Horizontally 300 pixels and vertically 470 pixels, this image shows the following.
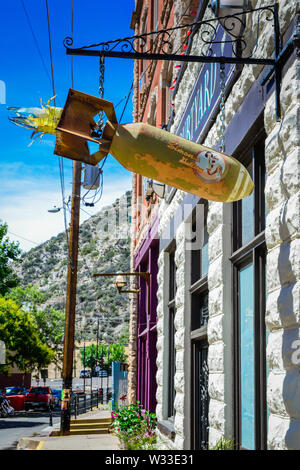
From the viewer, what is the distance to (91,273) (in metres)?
125

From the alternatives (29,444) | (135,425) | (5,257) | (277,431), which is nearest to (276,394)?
(277,431)

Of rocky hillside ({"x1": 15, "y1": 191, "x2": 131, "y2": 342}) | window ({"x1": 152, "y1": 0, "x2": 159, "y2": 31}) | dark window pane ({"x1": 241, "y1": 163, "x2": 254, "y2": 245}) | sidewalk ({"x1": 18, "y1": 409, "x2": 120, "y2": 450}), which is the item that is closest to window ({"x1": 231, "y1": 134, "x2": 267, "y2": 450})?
dark window pane ({"x1": 241, "y1": 163, "x2": 254, "y2": 245})

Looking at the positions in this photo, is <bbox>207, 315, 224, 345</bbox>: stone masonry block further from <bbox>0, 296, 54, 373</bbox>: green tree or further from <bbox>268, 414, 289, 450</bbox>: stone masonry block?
<bbox>0, 296, 54, 373</bbox>: green tree

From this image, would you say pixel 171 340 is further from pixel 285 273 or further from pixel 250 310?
pixel 285 273

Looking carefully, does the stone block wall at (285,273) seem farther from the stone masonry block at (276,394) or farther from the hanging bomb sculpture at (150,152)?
the hanging bomb sculpture at (150,152)

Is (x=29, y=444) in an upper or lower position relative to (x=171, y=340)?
lower

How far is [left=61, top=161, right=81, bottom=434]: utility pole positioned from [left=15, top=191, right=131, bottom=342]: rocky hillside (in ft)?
297

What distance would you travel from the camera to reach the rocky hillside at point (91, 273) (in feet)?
415

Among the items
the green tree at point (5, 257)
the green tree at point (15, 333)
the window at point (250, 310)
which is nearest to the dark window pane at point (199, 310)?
the window at point (250, 310)

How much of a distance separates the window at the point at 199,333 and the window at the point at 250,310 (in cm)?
145

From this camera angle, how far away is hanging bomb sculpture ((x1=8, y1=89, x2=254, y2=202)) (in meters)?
4.56

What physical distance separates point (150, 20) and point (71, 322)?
9285 mm

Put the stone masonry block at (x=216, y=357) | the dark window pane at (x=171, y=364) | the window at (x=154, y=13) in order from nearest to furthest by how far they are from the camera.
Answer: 1. the stone masonry block at (x=216, y=357)
2. the dark window pane at (x=171, y=364)
3. the window at (x=154, y=13)

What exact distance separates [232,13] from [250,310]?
2.93 metres
